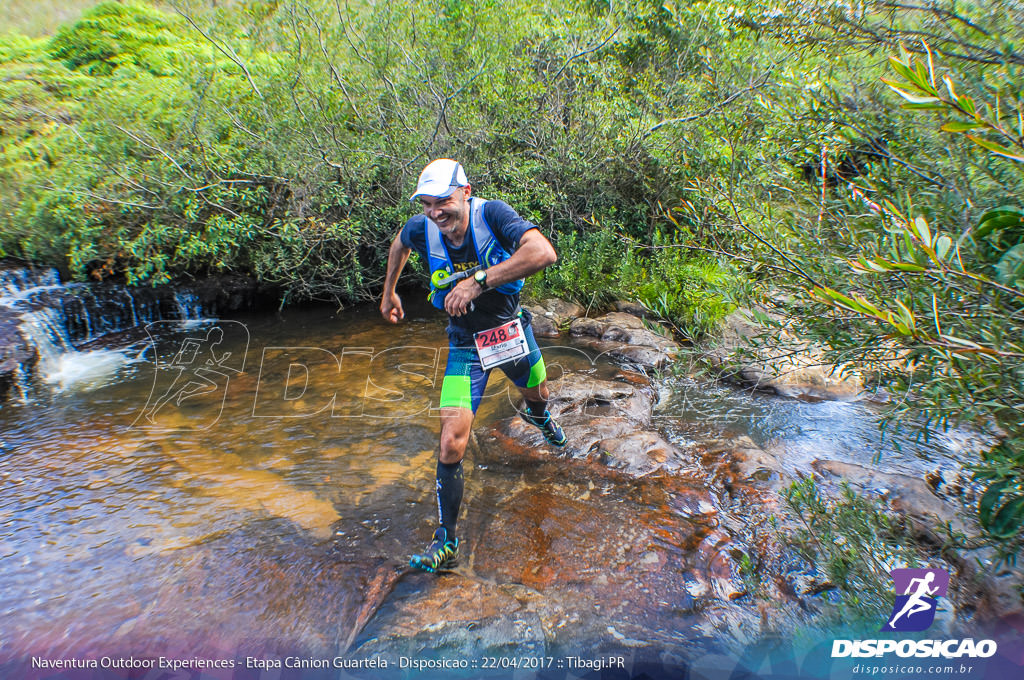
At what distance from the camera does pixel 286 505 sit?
4.20 m

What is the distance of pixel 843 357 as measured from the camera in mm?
2598

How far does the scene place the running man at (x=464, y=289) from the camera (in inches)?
127

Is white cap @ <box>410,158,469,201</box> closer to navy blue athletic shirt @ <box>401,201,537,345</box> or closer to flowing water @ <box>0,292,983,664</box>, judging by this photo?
navy blue athletic shirt @ <box>401,201,537,345</box>

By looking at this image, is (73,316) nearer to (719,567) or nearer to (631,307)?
(631,307)

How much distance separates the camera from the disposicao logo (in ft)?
8.47

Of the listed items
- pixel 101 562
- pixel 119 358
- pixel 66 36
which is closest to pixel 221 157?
pixel 119 358

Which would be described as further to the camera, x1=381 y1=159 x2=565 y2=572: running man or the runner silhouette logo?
x1=381 y1=159 x2=565 y2=572: running man

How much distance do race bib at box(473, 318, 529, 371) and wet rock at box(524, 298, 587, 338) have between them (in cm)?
456

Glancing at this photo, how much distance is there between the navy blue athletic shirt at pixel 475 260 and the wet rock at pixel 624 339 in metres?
3.24

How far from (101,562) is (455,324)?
2834mm

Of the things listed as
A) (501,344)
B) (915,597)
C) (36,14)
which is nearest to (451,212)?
(501,344)

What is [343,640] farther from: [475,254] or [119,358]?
[119,358]

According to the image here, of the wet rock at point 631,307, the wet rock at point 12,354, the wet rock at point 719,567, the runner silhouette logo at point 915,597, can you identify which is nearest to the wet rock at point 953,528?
the runner silhouette logo at point 915,597

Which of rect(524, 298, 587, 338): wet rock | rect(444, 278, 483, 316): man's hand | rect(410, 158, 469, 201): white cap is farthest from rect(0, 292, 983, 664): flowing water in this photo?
rect(410, 158, 469, 201): white cap
